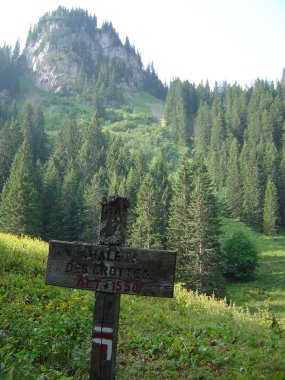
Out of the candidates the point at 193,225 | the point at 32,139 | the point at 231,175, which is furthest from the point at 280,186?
the point at 32,139

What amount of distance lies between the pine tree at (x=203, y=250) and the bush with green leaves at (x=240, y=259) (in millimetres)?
5682

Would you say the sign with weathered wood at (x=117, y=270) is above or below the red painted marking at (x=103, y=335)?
above

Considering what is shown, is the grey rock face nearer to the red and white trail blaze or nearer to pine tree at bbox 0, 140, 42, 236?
pine tree at bbox 0, 140, 42, 236

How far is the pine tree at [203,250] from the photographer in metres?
38.3

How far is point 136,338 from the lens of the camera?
7.06 metres

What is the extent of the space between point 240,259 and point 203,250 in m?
8.28

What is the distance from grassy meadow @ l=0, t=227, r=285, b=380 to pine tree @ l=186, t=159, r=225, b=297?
27.4 meters

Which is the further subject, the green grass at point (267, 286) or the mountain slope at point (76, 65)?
the mountain slope at point (76, 65)

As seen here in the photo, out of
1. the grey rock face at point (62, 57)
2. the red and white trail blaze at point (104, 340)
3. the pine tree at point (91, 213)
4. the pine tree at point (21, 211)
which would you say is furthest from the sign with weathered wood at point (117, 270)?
the grey rock face at point (62, 57)

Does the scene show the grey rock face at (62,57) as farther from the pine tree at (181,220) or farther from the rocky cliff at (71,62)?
the pine tree at (181,220)

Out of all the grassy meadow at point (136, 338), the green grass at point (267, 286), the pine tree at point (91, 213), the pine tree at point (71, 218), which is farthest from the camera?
the pine tree at point (71, 218)

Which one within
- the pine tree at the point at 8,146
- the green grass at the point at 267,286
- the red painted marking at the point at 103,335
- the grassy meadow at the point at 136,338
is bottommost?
the green grass at the point at 267,286

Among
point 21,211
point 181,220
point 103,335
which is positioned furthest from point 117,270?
point 21,211

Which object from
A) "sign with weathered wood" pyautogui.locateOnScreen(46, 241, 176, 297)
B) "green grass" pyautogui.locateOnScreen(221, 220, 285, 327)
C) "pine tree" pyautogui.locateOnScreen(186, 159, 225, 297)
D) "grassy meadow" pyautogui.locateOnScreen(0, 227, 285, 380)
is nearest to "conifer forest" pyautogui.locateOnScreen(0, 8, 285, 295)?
"pine tree" pyautogui.locateOnScreen(186, 159, 225, 297)
